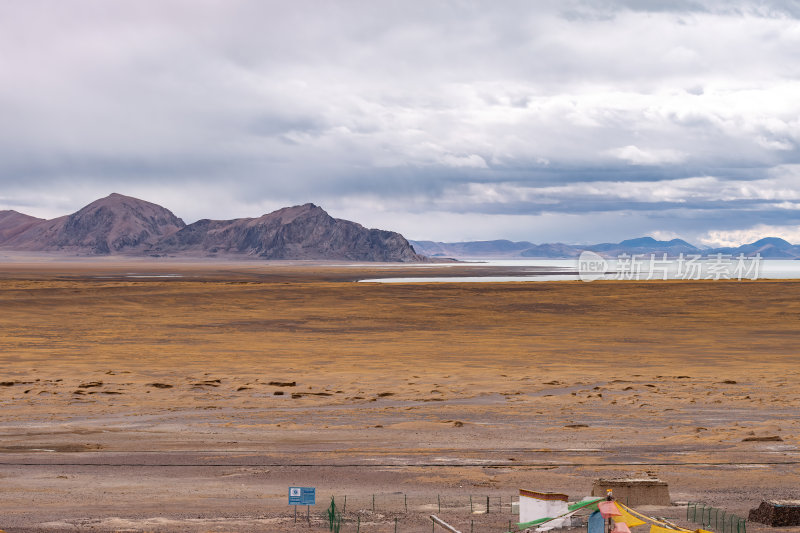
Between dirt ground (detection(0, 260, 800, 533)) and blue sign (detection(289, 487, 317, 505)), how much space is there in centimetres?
69

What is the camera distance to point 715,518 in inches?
429

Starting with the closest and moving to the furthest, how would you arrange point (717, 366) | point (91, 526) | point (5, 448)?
point (91, 526) → point (5, 448) → point (717, 366)

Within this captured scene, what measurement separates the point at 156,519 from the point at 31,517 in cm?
161

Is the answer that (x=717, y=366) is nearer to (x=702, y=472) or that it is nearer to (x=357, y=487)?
(x=702, y=472)

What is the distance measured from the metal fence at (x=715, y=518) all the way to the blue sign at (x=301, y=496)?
488cm

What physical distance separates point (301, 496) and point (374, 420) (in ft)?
23.0

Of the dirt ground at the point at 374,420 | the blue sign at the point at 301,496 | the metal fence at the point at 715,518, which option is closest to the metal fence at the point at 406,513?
the dirt ground at the point at 374,420

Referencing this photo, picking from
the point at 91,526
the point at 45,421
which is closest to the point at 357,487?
the point at 91,526

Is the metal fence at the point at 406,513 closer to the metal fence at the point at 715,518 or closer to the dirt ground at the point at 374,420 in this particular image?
the dirt ground at the point at 374,420

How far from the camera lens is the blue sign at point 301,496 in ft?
32.4

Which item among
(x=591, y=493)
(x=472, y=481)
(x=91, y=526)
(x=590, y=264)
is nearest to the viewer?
(x=91, y=526)

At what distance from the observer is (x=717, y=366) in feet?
85.0

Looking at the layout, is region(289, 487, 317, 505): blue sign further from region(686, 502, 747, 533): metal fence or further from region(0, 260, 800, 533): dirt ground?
region(686, 502, 747, 533): metal fence

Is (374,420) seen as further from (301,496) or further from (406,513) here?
(301,496)
